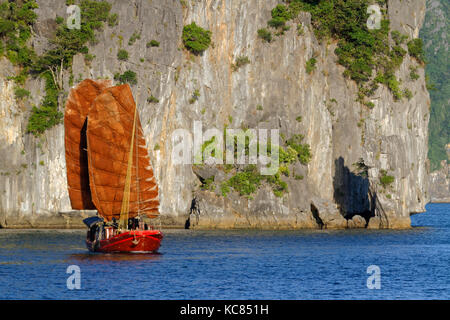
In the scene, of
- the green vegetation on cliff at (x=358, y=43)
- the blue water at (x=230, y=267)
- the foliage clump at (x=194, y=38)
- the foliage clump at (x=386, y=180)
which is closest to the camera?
the blue water at (x=230, y=267)

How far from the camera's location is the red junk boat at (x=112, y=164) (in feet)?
153

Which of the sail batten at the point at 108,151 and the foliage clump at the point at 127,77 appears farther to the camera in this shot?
the foliage clump at the point at 127,77

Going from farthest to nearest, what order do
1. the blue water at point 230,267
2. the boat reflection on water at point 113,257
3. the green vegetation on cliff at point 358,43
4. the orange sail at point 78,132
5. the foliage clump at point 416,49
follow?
1. the foliage clump at point 416,49
2. the green vegetation on cliff at point 358,43
3. the orange sail at point 78,132
4. the boat reflection on water at point 113,257
5. the blue water at point 230,267

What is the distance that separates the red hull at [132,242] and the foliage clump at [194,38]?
3040 cm

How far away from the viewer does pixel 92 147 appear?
153ft

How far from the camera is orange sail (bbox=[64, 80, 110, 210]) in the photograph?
4838 cm

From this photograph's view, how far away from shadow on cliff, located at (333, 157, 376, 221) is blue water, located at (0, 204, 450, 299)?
43.6 feet

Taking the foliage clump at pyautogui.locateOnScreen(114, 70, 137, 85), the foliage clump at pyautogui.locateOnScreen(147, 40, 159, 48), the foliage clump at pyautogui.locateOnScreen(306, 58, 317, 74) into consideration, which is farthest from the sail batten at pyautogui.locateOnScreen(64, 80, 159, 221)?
the foliage clump at pyautogui.locateOnScreen(306, 58, 317, 74)

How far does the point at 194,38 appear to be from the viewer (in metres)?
74.6

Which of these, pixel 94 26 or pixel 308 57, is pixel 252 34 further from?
pixel 94 26

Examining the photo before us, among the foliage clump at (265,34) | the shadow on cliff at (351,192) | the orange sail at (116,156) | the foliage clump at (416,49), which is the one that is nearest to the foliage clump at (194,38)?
the foliage clump at (265,34)

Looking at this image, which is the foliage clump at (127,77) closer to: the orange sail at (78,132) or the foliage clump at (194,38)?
the foliage clump at (194,38)

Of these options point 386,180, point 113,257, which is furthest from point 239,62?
point 113,257

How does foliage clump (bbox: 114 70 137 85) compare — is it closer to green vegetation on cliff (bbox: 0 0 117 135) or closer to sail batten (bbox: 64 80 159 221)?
green vegetation on cliff (bbox: 0 0 117 135)
